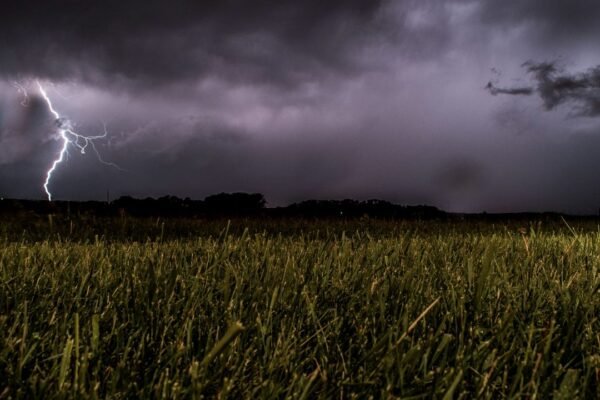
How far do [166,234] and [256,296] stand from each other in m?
4.93

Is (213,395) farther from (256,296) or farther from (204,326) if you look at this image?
(256,296)

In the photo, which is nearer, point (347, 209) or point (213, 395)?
point (213, 395)

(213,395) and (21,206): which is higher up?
(21,206)

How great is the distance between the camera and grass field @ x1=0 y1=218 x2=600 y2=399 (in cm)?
124

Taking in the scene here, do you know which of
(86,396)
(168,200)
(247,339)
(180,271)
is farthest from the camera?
(168,200)

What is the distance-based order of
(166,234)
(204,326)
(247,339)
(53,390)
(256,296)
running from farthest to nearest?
(166,234) < (256,296) < (204,326) < (247,339) < (53,390)

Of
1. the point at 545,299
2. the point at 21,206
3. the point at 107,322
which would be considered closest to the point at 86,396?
the point at 107,322

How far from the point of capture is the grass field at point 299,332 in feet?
4.08

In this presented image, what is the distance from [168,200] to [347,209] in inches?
153

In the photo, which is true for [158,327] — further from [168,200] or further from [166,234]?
[168,200]

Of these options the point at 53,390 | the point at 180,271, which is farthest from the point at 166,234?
the point at 53,390

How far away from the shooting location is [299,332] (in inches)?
63.4

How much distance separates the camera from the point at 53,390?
1.25 metres

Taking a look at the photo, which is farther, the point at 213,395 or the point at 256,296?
the point at 256,296
